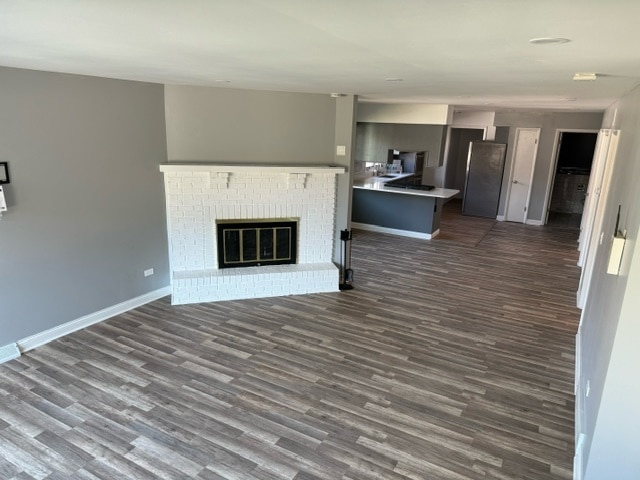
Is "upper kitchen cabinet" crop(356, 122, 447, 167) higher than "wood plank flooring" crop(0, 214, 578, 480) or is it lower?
higher

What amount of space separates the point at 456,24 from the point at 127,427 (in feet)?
9.66

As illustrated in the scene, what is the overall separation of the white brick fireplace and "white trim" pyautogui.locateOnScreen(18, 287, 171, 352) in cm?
29

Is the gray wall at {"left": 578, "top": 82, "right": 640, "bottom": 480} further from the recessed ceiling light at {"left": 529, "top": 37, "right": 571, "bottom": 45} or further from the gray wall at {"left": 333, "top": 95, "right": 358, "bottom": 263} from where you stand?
the gray wall at {"left": 333, "top": 95, "right": 358, "bottom": 263}

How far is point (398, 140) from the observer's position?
754 centimetres

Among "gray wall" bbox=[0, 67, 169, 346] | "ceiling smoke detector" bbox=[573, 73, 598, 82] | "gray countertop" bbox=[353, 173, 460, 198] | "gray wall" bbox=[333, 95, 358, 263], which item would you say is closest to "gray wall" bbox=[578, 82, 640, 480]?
"ceiling smoke detector" bbox=[573, 73, 598, 82]

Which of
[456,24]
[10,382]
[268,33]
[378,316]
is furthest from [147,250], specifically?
[456,24]

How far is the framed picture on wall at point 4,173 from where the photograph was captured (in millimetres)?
3395

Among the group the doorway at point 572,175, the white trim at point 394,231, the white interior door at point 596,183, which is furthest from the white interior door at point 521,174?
the white interior door at point 596,183

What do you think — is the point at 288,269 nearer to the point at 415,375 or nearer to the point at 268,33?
the point at 415,375

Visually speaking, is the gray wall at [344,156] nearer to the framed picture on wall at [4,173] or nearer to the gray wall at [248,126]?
the gray wall at [248,126]

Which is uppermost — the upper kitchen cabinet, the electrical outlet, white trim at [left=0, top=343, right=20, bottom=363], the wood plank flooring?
the upper kitchen cabinet

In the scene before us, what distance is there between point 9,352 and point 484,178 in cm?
874

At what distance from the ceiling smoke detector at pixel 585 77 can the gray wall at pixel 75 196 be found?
3693 mm

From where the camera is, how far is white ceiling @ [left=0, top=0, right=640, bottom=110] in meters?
1.35
